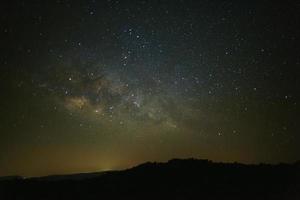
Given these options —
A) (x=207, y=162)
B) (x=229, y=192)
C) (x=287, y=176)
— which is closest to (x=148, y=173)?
(x=207, y=162)

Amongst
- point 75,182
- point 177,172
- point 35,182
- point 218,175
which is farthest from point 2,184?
point 218,175

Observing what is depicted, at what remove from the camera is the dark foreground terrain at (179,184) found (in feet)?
91.2

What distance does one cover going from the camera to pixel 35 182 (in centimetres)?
3350

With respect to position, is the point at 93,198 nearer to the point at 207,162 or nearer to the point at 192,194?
the point at 192,194

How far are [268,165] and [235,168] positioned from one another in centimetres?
228

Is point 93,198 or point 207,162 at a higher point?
point 207,162

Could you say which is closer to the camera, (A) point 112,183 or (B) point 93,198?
(B) point 93,198

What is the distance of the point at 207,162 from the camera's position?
33.2 m

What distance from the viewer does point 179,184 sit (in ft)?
98.2

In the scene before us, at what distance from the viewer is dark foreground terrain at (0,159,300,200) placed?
91.2 feet

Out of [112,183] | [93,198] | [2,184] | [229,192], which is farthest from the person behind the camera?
[2,184]

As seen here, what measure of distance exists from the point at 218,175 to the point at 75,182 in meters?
9.32

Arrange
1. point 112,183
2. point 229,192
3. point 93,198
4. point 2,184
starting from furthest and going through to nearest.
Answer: point 2,184
point 112,183
point 93,198
point 229,192

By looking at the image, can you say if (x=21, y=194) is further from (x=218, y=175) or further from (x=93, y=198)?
(x=218, y=175)
